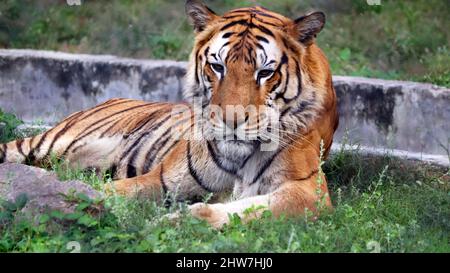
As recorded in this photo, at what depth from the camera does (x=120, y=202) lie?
4586mm

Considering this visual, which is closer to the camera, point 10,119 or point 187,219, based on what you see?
point 187,219

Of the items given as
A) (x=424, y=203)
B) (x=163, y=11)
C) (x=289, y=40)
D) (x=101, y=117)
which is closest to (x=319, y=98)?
(x=289, y=40)

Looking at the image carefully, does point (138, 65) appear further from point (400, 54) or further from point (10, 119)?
point (400, 54)

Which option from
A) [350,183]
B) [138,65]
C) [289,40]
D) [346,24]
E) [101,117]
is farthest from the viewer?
[346,24]

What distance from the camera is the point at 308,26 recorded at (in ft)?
17.2

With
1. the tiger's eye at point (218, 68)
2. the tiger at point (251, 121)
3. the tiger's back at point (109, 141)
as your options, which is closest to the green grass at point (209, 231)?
the tiger at point (251, 121)

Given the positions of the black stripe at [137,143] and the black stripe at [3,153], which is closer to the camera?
the black stripe at [137,143]

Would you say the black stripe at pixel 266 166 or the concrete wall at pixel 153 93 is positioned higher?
the black stripe at pixel 266 166

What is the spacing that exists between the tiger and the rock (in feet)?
1.02

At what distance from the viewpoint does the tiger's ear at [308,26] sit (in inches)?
204

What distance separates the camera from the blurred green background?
8891mm

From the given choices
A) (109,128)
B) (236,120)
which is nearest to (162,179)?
(236,120)

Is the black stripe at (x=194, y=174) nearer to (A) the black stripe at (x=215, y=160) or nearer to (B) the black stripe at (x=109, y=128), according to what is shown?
(A) the black stripe at (x=215, y=160)

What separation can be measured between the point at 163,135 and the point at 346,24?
3.84 m
